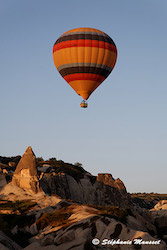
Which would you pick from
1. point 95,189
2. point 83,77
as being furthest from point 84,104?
point 95,189

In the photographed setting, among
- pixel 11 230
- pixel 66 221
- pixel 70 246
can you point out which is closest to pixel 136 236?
pixel 70 246

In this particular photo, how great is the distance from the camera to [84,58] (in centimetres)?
6638

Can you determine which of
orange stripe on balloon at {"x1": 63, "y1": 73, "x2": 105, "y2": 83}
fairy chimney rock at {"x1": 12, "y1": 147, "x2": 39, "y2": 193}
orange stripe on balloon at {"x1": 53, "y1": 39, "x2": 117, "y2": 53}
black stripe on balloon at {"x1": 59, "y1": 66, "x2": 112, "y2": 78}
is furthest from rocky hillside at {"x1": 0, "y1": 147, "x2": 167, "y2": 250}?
orange stripe on balloon at {"x1": 53, "y1": 39, "x2": 117, "y2": 53}

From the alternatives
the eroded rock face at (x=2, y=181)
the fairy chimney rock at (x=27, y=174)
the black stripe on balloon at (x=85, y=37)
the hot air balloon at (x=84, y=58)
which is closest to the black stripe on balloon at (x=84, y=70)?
the hot air balloon at (x=84, y=58)

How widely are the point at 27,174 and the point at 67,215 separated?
669 inches

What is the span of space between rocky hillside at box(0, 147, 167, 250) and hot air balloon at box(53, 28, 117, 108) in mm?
15107

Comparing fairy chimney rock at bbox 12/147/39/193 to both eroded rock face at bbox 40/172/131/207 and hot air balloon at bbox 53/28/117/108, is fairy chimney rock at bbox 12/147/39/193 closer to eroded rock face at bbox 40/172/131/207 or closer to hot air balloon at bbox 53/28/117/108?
hot air balloon at bbox 53/28/117/108

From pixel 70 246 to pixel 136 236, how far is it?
18.2 feet

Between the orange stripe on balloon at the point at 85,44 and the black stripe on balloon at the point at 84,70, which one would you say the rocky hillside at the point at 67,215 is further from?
the orange stripe on balloon at the point at 85,44

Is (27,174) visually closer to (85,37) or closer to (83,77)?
(83,77)

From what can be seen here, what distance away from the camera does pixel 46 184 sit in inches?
2773

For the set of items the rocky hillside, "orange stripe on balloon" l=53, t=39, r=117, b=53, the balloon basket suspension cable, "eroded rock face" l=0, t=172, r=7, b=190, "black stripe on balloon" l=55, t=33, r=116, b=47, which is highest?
"black stripe on balloon" l=55, t=33, r=116, b=47

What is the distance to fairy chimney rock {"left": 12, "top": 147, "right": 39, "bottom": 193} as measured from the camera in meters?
59.2

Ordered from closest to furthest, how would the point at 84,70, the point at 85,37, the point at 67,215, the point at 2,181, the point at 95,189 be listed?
the point at 67,215 → the point at 2,181 → the point at 85,37 → the point at 84,70 → the point at 95,189
